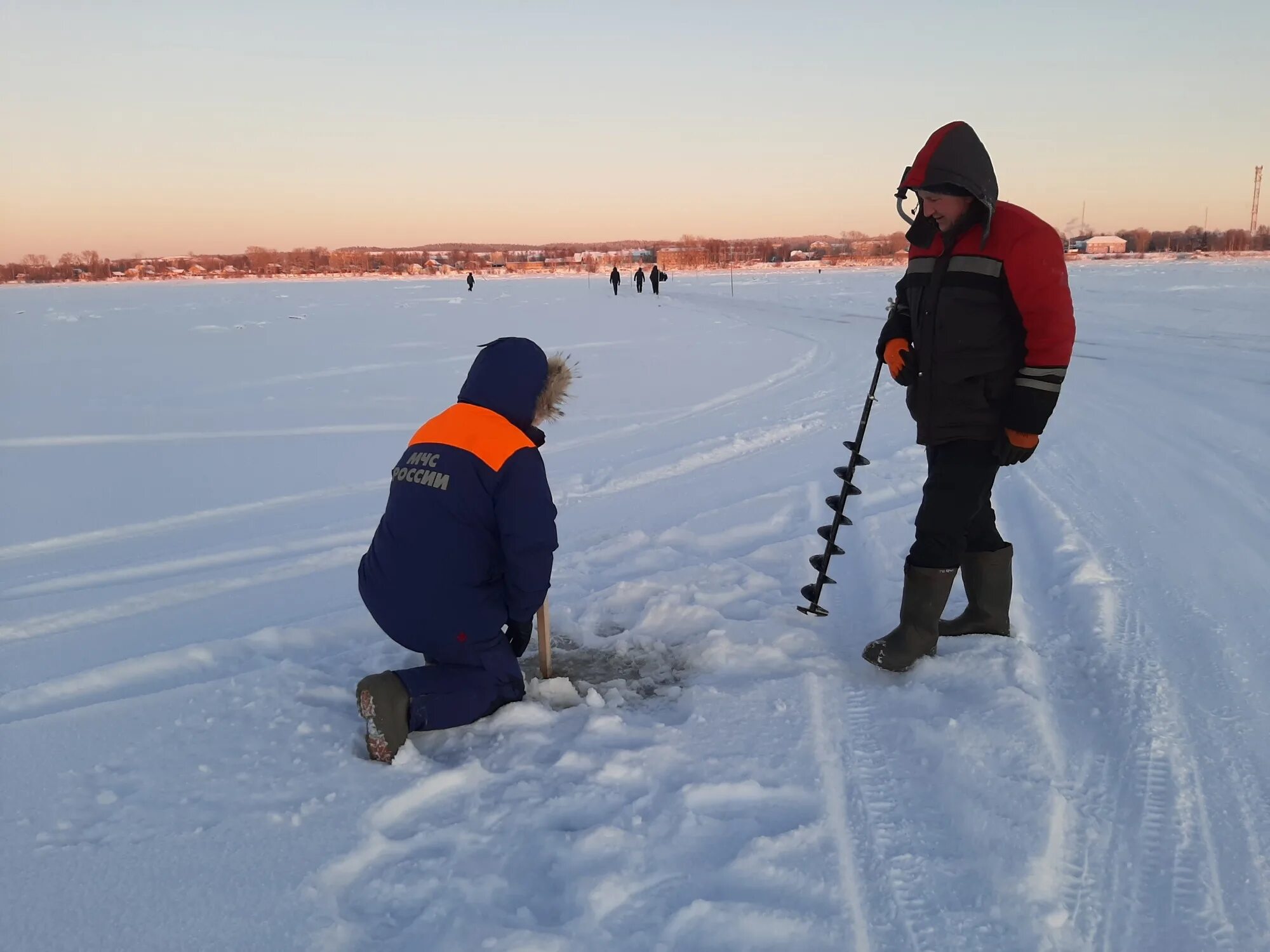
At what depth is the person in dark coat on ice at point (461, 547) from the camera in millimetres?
2479

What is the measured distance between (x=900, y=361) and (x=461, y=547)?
1.75m

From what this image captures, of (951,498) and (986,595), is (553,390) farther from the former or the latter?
(986,595)

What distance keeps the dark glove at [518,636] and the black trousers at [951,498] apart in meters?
1.46

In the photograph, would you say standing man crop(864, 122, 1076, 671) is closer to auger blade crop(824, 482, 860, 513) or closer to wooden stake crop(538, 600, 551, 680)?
auger blade crop(824, 482, 860, 513)

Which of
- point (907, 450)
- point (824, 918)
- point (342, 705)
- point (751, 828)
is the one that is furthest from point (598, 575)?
point (907, 450)

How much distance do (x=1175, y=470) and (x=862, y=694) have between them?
3.87m

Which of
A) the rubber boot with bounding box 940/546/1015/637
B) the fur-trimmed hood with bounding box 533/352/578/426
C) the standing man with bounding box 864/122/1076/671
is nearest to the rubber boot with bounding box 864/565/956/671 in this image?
the standing man with bounding box 864/122/1076/671

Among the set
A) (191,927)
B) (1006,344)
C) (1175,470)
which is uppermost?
(1006,344)

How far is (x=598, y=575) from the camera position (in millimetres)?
4062

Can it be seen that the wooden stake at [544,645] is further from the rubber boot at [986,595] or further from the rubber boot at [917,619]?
the rubber boot at [986,595]

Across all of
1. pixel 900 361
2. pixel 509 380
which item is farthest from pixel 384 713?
pixel 900 361

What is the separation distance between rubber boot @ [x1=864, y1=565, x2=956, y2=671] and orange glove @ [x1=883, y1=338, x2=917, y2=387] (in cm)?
71

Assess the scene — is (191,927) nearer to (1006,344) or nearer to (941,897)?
(941,897)

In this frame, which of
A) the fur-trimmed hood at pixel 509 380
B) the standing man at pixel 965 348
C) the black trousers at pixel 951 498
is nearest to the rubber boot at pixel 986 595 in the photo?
the standing man at pixel 965 348
